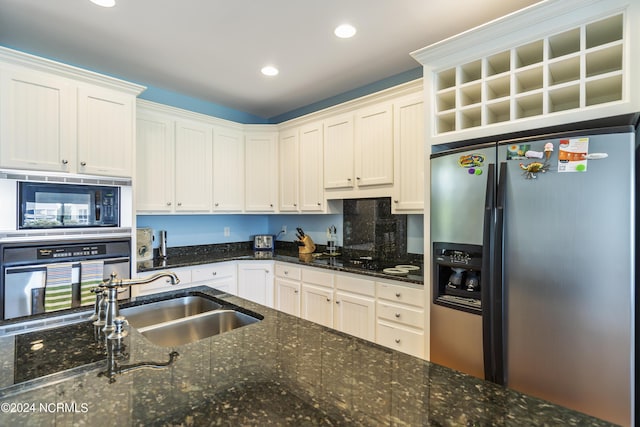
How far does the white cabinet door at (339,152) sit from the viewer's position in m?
3.15

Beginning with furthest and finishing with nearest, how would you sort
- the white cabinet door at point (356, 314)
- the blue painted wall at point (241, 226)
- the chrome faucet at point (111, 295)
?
the blue painted wall at point (241, 226), the white cabinet door at point (356, 314), the chrome faucet at point (111, 295)

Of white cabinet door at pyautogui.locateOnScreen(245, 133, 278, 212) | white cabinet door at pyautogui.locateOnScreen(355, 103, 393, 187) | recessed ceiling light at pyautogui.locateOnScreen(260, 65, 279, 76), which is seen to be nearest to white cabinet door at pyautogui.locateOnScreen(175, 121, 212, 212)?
white cabinet door at pyautogui.locateOnScreen(245, 133, 278, 212)

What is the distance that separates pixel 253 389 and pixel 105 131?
256cm

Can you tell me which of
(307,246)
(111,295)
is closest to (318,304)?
(307,246)

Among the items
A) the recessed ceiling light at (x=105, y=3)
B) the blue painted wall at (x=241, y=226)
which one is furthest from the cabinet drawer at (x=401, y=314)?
the recessed ceiling light at (x=105, y=3)

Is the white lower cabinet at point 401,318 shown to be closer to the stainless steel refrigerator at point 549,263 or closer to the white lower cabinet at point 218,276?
the stainless steel refrigerator at point 549,263

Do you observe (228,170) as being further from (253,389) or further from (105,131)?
(253,389)

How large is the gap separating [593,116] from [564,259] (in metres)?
0.71

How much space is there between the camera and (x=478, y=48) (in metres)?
1.97

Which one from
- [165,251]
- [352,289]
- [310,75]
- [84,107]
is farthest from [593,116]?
[165,251]

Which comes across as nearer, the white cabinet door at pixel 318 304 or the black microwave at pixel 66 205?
the black microwave at pixel 66 205

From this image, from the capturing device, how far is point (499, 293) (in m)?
1.71

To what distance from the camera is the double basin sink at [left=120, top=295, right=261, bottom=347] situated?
4.64ft

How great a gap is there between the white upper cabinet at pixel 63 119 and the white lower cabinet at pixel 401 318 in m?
2.32
